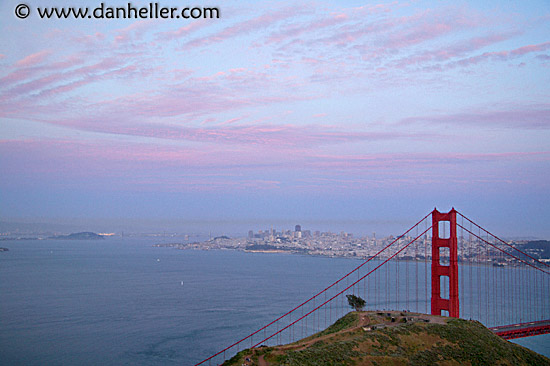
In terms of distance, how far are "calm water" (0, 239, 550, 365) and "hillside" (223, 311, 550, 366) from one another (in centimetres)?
1518

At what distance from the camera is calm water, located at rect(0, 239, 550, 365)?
1316 inches

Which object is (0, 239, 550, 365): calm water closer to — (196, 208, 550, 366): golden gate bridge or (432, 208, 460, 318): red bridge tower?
(196, 208, 550, 366): golden gate bridge

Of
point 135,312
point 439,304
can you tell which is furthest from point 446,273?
point 135,312

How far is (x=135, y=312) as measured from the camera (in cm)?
4756

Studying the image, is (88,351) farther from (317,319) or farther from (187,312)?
(317,319)

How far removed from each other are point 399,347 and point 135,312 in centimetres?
3560

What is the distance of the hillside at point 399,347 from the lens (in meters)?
15.7

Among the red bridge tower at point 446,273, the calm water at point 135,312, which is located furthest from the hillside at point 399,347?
the calm water at point 135,312

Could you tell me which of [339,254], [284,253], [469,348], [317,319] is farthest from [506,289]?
[284,253]

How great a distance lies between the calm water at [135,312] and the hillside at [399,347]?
15177mm

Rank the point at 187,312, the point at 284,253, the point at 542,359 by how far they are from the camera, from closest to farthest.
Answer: the point at 542,359 < the point at 187,312 < the point at 284,253

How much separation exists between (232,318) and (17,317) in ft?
61.7

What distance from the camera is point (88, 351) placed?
33781 mm

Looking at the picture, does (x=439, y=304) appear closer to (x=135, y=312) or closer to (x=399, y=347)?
(x=399, y=347)
